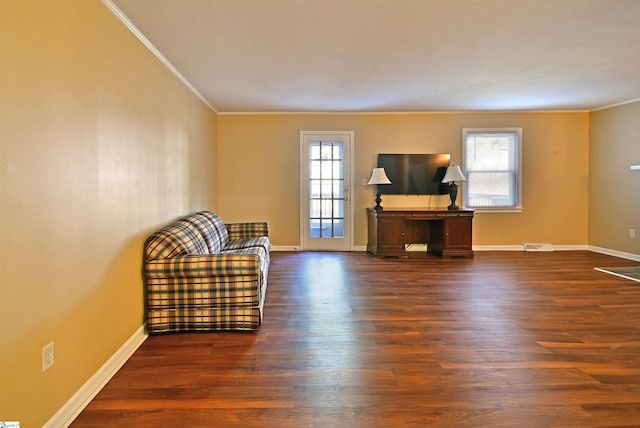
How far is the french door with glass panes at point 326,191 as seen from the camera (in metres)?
6.45

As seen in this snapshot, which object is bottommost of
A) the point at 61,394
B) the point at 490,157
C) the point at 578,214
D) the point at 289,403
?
the point at 289,403

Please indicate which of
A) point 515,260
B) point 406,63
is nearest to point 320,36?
point 406,63

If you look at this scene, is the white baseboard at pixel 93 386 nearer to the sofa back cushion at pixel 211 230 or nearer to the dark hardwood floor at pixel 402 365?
the dark hardwood floor at pixel 402 365

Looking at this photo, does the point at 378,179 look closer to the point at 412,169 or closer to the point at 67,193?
the point at 412,169

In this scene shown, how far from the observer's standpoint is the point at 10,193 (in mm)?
1503

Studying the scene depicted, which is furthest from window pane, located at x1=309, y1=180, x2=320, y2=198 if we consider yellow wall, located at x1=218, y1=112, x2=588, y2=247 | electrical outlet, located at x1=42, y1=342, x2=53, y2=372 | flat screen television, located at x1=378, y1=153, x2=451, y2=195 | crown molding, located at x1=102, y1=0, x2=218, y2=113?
electrical outlet, located at x1=42, y1=342, x2=53, y2=372

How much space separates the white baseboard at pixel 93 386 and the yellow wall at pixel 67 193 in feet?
0.13

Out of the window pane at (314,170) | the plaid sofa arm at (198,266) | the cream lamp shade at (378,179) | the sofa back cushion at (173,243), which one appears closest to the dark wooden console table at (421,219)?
the cream lamp shade at (378,179)

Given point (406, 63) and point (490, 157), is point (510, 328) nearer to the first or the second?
point (406, 63)

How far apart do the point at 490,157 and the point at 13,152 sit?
6589 millimetres

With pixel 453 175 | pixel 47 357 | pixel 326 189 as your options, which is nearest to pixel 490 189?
pixel 453 175

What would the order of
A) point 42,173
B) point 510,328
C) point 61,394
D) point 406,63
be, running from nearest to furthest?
point 42,173, point 61,394, point 510,328, point 406,63

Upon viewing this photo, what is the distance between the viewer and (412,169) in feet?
21.0

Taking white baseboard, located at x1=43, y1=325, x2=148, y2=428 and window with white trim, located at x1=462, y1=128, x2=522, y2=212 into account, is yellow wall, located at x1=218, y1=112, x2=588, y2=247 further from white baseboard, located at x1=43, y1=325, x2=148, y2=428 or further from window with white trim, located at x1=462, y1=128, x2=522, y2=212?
white baseboard, located at x1=43, y1=325, x2=148, y2=428
